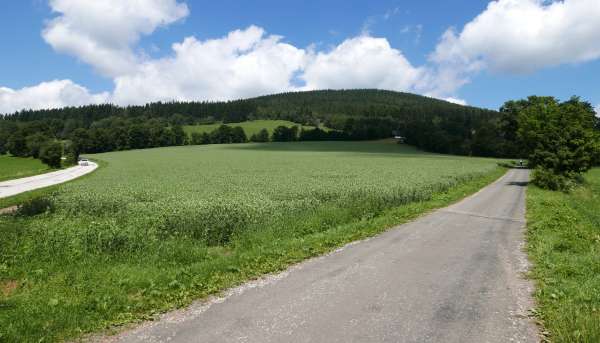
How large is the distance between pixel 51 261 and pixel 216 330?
6.48m

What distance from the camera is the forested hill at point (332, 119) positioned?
113 metres

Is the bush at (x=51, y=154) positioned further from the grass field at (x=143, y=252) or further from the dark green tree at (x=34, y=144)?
the grass field at (x=143, y=252)

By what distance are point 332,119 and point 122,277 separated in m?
151

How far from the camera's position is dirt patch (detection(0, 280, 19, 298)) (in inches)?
328

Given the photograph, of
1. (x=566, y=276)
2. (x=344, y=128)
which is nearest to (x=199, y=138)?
(x=344, y=128)

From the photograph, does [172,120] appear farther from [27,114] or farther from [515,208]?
[515,208]

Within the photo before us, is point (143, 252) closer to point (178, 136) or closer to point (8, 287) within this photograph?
point (8, 287)

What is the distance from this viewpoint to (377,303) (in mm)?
7555

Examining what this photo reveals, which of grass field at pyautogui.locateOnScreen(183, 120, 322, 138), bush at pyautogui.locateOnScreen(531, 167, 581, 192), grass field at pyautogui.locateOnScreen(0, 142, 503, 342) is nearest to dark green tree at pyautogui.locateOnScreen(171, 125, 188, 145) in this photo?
grass field at pyautogui.locateOnScreen(183, 120, 322, 138)

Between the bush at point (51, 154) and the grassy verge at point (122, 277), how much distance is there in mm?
69284

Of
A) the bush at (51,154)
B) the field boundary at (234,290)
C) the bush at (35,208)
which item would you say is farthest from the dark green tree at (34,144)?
the field boundary at (234,290)

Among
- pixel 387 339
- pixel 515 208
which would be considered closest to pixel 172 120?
pixel 515 208

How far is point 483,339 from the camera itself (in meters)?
6.21

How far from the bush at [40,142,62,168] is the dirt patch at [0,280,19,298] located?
75.5m
